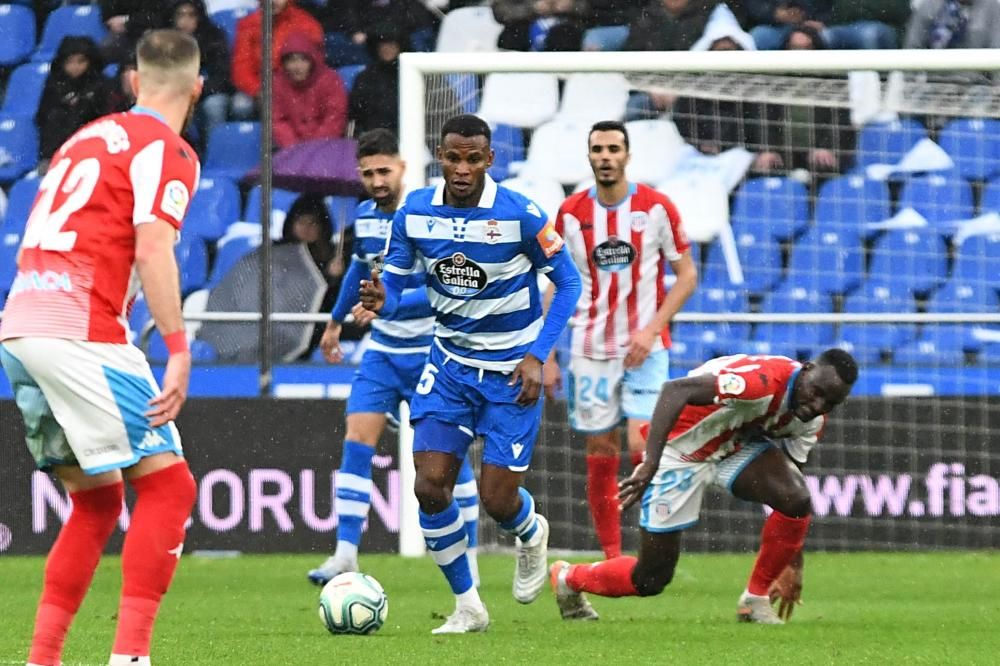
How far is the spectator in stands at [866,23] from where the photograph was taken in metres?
13.2

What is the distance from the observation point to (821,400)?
671 cm

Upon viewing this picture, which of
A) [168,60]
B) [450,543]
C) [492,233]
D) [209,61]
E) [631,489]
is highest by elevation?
[209,61]

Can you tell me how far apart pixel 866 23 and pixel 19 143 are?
622cm

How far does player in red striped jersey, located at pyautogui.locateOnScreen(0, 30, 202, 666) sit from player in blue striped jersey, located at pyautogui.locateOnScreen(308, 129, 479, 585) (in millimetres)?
3614

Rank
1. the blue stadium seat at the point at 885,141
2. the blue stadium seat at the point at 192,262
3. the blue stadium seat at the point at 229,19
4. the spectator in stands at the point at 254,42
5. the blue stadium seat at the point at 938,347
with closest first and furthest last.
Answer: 1. the blue stadium seat at the point at 938,347
2. the blue stadium seat at the point at 885,141
3. the blue stadium seat at the point at 192,262
4. the spectator in stands at the point at 254,42
5. the blue stadium seat at the point at 229,19

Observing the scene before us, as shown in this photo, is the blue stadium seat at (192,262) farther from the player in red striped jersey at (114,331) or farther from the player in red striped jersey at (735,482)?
the player in red striped jersey at (114,331)

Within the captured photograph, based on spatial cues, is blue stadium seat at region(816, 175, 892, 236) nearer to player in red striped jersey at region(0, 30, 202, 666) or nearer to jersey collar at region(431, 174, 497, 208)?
jersey collar at region(431, 174, 497, 208)

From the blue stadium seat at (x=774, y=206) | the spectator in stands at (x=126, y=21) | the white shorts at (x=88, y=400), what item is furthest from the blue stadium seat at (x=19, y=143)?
the white shorts at (x=88, y=400)

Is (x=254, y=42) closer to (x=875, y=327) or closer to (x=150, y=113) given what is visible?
(x=875, y=327)

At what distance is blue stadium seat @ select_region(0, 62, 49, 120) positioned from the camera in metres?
13.0

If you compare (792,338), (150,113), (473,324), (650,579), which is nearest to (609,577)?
(650,579)

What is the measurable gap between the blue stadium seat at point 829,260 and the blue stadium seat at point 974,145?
2.63 ft

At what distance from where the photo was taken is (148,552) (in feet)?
16.0

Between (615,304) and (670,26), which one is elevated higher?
(670,26)
